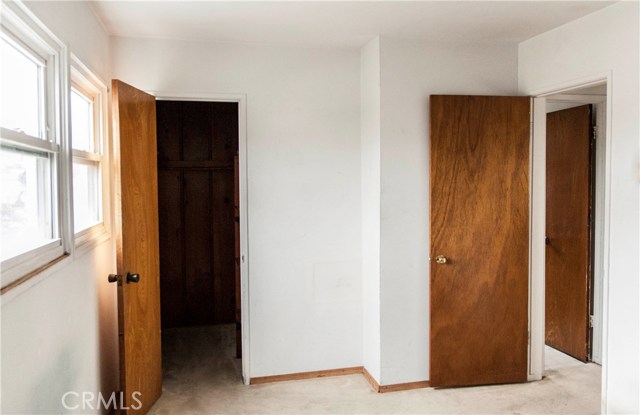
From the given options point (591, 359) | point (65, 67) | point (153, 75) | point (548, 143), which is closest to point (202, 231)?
point (153, 75)

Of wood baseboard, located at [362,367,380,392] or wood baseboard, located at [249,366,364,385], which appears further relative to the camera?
wood baseboard, located at [249,366,364,385]

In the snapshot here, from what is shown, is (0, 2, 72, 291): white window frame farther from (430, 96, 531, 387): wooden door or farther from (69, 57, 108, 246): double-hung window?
(430, 96, 531, 387): wooden door

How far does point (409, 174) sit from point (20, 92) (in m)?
2.34

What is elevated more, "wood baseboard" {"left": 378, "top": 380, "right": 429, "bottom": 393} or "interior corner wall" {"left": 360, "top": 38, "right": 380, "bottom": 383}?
"interior corner wall" {"left": 360, "top": 38, "right": 380, "bottom": 383}

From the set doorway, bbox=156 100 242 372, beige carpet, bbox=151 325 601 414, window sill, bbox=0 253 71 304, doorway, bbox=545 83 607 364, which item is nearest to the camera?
window sill, bbox=0 253 71 304

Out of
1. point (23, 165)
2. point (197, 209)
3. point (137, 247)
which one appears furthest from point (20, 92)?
point (197, 209)

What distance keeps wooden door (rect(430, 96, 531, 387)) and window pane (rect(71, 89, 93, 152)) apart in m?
2.17

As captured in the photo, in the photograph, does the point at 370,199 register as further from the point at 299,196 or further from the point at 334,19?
the point at 334,19

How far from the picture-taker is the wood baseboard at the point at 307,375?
3615 millimetres

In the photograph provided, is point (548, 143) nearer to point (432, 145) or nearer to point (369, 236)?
point (432, 145)

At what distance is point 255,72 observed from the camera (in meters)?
3.53

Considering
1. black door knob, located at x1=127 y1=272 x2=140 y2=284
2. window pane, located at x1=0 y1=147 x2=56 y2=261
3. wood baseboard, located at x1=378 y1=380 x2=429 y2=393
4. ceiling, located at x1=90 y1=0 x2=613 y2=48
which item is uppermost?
ceiling, located at x1=90 y1=0 x2=613 y2=48

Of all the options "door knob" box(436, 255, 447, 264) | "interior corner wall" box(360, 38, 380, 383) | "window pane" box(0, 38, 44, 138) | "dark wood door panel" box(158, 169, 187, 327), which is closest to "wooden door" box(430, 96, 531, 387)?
"door knob" box(436, 255, 447, 264)

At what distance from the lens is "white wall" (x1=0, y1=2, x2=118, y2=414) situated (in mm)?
1599
